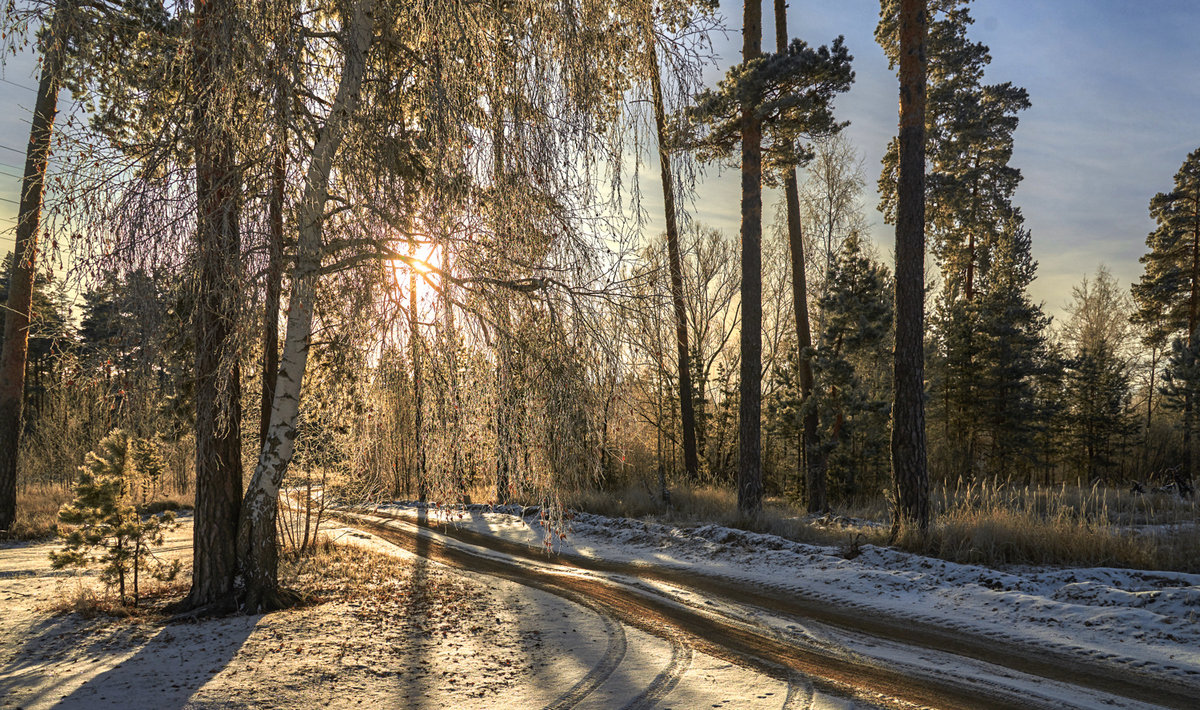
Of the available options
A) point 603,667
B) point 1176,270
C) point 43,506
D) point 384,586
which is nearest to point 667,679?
point 603,667

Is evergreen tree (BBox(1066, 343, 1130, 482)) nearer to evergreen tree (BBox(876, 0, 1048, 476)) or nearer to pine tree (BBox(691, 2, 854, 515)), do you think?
evergreen tree (BBox(876, 0, 1048, 476))

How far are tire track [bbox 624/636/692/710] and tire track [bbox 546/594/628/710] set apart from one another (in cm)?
39

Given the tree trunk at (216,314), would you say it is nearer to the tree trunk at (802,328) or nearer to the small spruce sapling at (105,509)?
the small spruce sapling at (105,509)

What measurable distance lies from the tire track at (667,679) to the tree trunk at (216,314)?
374 cm

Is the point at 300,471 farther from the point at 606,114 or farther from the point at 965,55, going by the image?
the point at 965,55

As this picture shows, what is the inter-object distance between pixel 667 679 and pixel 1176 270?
38.0m

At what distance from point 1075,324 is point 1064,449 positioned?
A: 1797 centimetres

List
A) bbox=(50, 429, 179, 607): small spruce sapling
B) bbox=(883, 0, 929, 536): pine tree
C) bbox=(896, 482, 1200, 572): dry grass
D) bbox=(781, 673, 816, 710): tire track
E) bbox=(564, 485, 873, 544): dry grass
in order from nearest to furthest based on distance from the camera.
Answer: bbox=(781, 673, 816, 710): tire track
bbox=(50, 429, 179, 607): small spruce sapling
bbox=(896, 482, 1200, 572): dry grass
bbox=(883, 0, 929, 536): pine tree
bbox=(564, 485, 873, 544): dry grass

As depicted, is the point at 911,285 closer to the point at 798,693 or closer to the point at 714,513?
the point at 714,513

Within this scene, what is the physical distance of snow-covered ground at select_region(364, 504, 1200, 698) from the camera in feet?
17.1

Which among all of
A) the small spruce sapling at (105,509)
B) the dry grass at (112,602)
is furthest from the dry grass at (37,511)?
the small spruce sapling at (105,509)

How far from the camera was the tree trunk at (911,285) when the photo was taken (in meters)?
9.43

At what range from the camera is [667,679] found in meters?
4.75

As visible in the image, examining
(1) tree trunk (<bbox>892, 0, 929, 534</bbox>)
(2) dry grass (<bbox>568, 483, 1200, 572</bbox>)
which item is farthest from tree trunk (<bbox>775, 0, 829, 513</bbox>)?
(1) tree trunk (<bbox>892, 0, 929, 534</bbox>)
